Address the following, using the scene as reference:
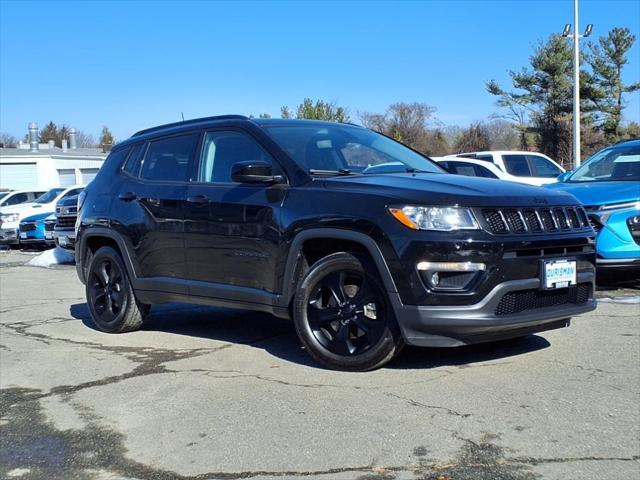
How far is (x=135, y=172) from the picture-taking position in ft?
21.8

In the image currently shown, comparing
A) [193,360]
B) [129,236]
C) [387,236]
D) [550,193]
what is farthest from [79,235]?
[550,193]

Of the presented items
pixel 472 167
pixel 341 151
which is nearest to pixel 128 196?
pixel 341 151

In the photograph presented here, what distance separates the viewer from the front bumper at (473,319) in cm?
430

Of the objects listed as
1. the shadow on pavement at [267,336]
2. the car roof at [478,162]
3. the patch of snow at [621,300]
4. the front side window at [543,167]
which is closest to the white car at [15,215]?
the car roof at [478,162]

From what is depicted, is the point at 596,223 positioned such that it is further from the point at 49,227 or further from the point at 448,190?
the point at 49,227

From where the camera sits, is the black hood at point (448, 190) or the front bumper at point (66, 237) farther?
the front bumper at point (66, 237)

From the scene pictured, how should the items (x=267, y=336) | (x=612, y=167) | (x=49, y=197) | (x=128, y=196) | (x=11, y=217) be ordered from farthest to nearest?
(x=49, y=197), (x=11, y=217), (x=612, y=167), (x=128, y=196), (x=267, y=336)

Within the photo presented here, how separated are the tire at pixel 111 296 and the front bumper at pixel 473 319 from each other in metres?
3.11

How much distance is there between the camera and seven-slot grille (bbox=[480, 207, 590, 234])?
439cm

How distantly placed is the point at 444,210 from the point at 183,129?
9.44 feet

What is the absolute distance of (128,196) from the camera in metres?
6.48

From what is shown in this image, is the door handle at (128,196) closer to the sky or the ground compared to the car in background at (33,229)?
closer to the sky

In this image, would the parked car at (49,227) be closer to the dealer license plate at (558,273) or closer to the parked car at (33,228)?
the parked car at (33,228)

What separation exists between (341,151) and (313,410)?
7.45 feet
